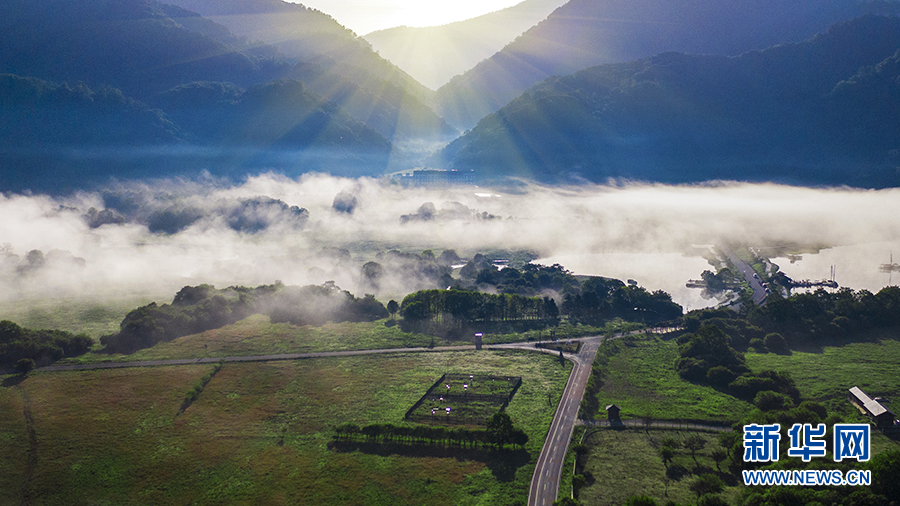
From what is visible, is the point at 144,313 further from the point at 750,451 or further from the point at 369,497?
the point at 750,451

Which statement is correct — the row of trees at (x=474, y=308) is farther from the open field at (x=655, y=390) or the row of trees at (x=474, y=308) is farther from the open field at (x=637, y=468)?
the open field at (x=637, y=468)

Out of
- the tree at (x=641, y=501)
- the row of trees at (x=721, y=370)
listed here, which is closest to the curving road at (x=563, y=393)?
the tree at (x=641, y=501)

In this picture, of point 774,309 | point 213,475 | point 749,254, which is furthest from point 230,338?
point 749,254

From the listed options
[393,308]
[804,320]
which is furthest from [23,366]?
[804,320]

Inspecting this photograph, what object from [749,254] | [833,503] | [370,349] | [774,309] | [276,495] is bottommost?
[276,495]

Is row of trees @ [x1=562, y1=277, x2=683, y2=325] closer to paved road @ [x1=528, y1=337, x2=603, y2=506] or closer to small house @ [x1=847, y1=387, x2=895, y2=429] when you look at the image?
paved road @ [x1=528, y1=337, x2=603, y2=506]

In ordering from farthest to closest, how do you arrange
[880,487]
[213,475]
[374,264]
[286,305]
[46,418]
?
1. [374,264]
2. [286,305]
3. [46,418]
4. [213,475]
5. [880,487]

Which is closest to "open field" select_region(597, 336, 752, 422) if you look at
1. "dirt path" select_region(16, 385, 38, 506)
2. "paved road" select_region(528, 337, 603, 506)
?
"paved road" select_region(528, 337, 603, 506)
